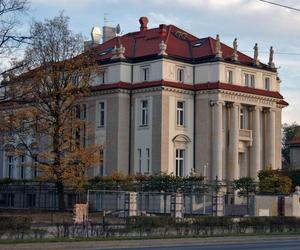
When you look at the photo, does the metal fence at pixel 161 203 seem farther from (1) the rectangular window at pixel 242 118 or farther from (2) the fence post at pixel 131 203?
(1) the rectangular window at pixel 242 118

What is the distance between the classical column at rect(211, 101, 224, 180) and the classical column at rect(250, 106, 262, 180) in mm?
5676

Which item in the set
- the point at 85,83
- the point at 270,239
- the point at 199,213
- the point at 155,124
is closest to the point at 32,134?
the point at 85,83

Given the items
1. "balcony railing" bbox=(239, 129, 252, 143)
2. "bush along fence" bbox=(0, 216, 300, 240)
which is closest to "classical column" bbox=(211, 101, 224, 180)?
"balcony railing" bbox=(239, 129, 252, 143)

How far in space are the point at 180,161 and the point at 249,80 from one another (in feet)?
37.7

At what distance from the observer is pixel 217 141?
72750 mm

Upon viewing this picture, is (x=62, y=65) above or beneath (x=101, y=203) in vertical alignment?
above

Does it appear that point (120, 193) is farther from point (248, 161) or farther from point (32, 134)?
point (248, 161)

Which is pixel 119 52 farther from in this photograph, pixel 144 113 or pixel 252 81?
pixel 252 81

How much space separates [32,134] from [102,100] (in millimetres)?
20045

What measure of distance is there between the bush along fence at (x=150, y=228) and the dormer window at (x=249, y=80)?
3653 cm

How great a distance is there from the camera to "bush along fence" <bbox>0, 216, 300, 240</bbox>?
105 feet

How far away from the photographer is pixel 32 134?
2222 inches

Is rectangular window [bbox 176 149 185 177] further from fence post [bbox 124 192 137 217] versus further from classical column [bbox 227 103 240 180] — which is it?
fence post [bbox 124 192 137 217]

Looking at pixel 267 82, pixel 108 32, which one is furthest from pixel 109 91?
pixel 267 82
